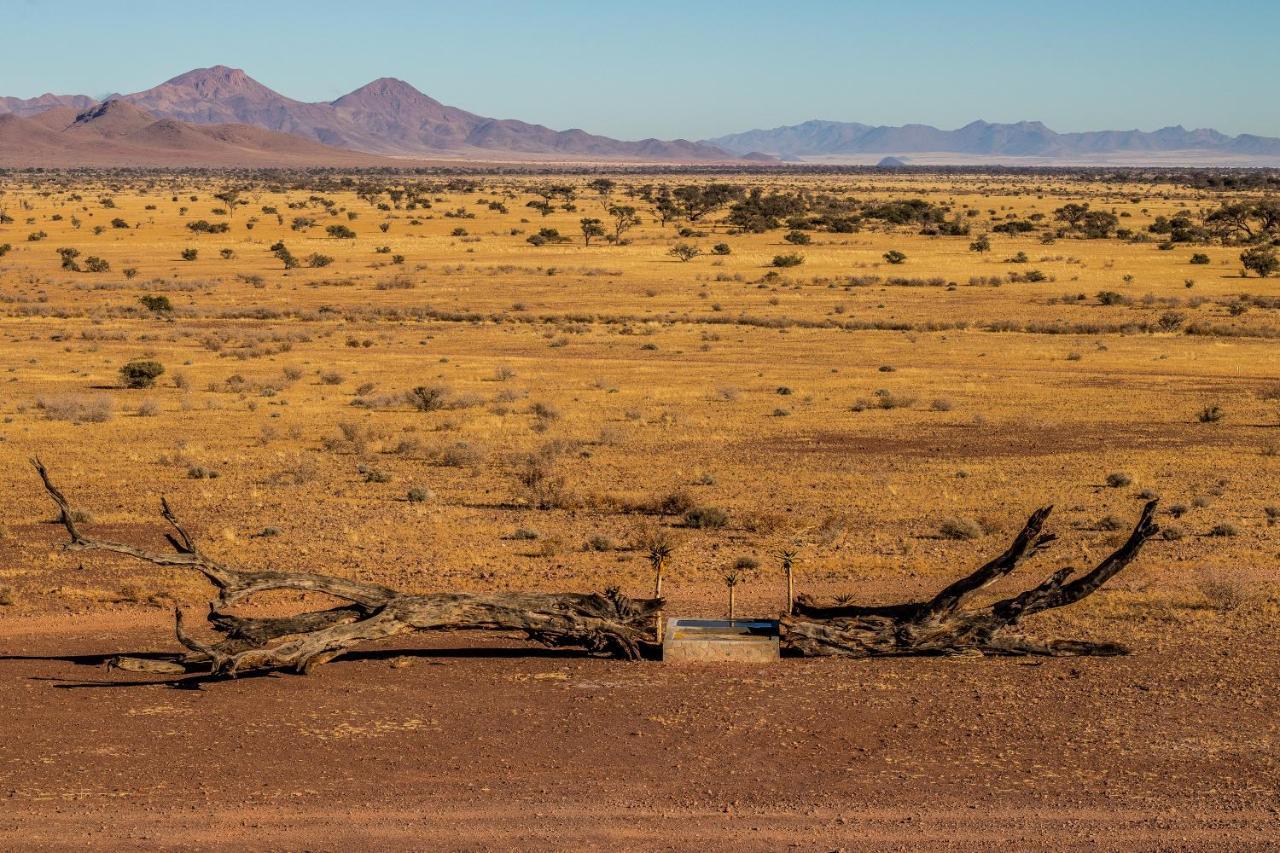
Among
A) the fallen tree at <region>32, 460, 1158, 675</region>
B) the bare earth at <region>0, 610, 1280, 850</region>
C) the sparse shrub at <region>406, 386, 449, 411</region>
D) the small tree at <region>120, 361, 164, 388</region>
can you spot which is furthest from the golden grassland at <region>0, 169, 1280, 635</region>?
the bare earth at <region>0, 610, 1280, 850</region>

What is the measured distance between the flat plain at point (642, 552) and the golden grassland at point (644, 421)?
0.14 m

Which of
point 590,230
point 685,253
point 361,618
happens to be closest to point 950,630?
point 361,618

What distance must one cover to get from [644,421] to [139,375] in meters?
15.1

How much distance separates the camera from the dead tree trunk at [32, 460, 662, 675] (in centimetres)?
1288

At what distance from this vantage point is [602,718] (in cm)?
1224

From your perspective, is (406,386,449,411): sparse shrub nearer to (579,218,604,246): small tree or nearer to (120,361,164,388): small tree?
(120,361,164,388): small tree

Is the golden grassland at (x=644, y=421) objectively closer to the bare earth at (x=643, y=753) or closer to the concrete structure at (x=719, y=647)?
the concrete structure at (x=719, y=647)

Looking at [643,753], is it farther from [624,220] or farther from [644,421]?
[624,220]

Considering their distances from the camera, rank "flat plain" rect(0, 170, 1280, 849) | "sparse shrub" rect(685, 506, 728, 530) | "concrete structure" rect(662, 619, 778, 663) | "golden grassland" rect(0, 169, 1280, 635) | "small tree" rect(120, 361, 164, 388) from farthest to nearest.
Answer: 1. "small tree" rect(120, 361, 164, 388)
2. "sparse shrub" rect(685, 506, 728, 530)
3. "golden grassland" rect(0, 169, 1280, 635)
4. "concrete structure" rect(662, 619, 778, 663)
5. "flat plain" rect(0, 170, 1280, 849)

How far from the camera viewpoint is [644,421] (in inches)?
1227

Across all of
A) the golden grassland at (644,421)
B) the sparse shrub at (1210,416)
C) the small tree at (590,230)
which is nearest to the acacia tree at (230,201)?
the small tree at (590,230)

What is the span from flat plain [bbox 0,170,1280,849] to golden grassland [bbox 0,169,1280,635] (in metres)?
0.14

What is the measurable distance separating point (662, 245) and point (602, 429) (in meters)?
58.6

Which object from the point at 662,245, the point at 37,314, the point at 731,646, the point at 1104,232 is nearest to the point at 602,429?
the point at 731,646
